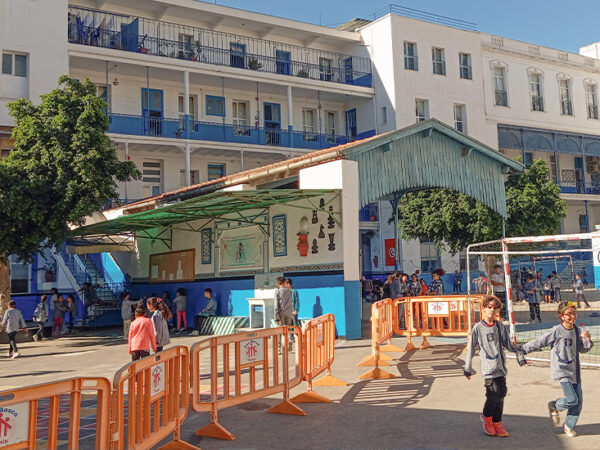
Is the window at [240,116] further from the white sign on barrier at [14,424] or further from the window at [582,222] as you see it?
the white sign on barrier at [14,424]

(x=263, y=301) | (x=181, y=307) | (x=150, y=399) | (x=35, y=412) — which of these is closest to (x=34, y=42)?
(x=181, y=307)

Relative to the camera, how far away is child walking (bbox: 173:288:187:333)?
69.6ft

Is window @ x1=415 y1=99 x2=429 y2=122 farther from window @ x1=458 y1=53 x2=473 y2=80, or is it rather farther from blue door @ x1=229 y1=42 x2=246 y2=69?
blue door @ x1=229 y1=42 x2=246 y2=69

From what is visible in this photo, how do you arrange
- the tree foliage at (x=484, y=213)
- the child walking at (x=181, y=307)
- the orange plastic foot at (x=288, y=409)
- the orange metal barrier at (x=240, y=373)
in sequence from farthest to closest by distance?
the tree foliage at (x=484, y=213) → the child walking at (x=181, y=307) → the orange plastic foot at (x=288, y=409) → the orange metal barrier at (x=240, y=373)

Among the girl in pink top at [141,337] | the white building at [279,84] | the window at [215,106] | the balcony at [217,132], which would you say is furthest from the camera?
the window at [215,106]

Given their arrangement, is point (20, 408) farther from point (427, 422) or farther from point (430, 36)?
point (430, 36)

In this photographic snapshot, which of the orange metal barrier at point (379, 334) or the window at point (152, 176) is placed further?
the window at point (152, 176)

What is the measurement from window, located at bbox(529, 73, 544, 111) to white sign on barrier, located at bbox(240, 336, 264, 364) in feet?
117

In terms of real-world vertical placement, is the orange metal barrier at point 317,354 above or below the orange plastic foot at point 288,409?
above

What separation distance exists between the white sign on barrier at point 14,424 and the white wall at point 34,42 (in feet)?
76.2

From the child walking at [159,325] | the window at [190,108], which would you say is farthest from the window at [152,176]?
the child walking at [159,325]

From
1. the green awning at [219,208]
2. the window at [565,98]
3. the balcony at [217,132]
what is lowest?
the green awning at [219,208]

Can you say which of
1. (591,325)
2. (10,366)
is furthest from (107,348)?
(591,325)

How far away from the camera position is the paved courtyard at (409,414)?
6.86m
